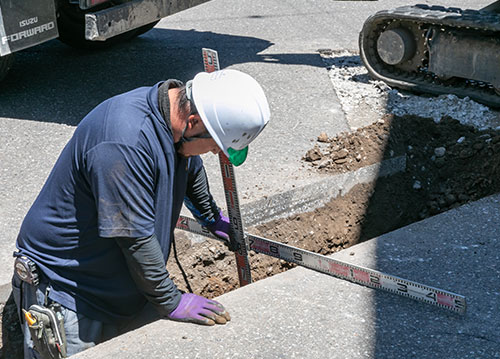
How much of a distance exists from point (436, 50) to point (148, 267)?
486cm

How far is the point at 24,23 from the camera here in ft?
20.1

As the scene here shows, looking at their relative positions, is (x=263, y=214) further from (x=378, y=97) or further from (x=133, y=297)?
(x=378, y=97)

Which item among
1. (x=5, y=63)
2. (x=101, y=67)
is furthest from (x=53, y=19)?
(x=101, y=67)

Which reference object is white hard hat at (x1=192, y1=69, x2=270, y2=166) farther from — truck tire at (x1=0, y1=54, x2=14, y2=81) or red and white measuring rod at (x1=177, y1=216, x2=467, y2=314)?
truck tire at (x1=0, y1=54, x2=14, y2=81)

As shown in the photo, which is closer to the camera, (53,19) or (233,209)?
(233,209)

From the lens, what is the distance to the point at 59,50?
28.9 feet

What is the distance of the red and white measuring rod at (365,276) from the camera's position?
357 cm

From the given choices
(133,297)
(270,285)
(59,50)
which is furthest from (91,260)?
(59,50)

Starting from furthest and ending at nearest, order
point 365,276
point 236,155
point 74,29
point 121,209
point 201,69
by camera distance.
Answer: point 74,29 → point 201,69 → point 365,276 → point 236,155 → point 121,209

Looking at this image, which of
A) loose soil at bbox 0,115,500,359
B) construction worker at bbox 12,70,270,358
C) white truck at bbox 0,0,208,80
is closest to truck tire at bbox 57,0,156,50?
white truck at bbox 0,0,208,80

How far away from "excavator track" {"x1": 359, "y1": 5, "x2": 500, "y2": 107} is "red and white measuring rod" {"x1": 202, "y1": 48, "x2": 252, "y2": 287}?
131 inches

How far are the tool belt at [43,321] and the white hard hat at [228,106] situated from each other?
3.80 feet

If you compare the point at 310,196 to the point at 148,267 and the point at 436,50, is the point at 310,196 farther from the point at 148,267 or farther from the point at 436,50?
the point at 436,50

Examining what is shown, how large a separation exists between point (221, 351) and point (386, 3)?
865 cm
